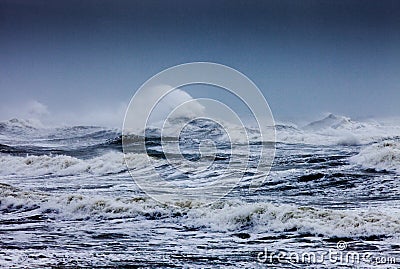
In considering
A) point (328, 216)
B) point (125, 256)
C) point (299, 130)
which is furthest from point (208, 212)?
point (299, 130)

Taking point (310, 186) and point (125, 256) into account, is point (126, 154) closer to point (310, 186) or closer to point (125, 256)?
point (310, 186)

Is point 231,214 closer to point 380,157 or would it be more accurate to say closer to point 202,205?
point 202,205

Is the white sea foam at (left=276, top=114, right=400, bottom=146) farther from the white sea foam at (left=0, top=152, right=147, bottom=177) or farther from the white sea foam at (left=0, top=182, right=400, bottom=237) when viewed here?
the white sea foam at (left=0, top=182, right=400, bottom=237)

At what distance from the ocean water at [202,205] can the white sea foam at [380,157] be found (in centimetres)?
3

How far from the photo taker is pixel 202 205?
26.8 ft

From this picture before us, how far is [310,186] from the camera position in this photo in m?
9.87

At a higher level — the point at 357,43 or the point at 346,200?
the point at 357,43

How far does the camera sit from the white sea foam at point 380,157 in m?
11.0

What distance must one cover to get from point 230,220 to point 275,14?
19.1ft

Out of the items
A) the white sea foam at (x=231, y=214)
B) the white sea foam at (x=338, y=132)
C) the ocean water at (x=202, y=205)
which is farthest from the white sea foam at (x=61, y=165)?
the white sea foam at (x=338, y=132)

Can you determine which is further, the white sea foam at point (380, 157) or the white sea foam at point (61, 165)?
the white sea foam at point (61, 165)

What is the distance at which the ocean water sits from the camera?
214 inches

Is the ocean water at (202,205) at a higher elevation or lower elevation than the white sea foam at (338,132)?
lower

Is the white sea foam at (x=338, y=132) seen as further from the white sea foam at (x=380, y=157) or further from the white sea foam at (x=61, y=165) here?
the white sea foam at (x=61, y=165)
